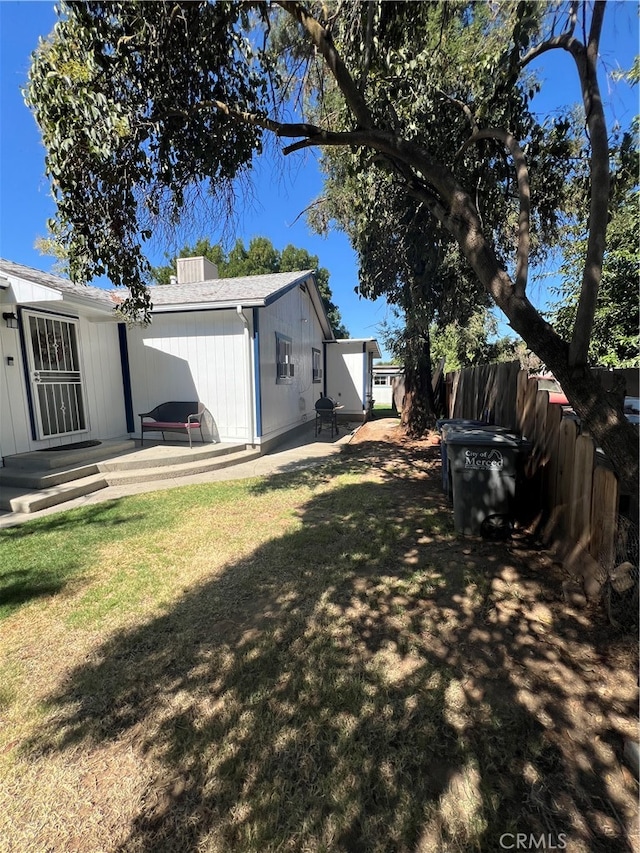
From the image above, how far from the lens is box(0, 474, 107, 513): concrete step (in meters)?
5.72

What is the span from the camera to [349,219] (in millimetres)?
9398

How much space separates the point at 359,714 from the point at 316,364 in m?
14.6

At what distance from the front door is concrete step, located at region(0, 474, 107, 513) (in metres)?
1.73

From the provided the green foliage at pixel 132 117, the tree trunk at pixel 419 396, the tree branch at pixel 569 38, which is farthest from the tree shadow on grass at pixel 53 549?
the tree trunk at pixel 419 396

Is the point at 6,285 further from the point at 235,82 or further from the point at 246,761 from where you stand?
the point at 246,761

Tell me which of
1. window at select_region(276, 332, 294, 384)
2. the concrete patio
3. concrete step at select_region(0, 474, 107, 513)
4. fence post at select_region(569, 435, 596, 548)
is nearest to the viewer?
fence post at select_region(569, 435, 596, 548)

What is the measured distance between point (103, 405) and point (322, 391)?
9576 millimetres

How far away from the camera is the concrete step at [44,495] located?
5.72 m

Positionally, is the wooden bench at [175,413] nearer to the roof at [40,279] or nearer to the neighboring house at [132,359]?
the neighboring house at [132,359]

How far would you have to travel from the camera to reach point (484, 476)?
4238mm

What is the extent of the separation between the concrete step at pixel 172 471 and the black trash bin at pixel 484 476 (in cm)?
519

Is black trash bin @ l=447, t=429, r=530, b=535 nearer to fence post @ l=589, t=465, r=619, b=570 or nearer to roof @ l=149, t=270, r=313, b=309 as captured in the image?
fence post @ l=589, t=465, r=619, b=570

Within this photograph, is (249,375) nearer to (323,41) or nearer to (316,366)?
(323,41)

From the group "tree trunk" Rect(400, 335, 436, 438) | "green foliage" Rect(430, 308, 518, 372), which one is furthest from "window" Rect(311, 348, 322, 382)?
"tree trunk" Rect(400, 335, 436, 438)
